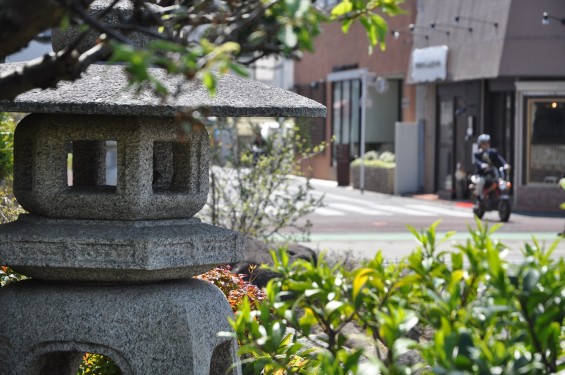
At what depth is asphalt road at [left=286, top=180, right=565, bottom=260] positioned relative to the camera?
19391 millimetres

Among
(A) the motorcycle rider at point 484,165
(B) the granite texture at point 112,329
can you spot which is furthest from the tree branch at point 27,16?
(A) the motorcycle rider at point 484,165

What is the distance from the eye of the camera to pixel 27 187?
19.7 feet

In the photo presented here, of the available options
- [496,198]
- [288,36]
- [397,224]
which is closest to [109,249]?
[288,36]

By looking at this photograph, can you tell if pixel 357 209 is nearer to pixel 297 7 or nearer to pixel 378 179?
pixel 378 179

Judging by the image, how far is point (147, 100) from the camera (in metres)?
5.29

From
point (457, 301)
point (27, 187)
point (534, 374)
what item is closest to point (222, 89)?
point (27, 187)

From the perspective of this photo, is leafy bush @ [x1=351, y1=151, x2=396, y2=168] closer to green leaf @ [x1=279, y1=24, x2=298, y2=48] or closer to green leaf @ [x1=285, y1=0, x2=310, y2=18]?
green leaf @ [x1=279, y1=24, x2=298, y2=48]

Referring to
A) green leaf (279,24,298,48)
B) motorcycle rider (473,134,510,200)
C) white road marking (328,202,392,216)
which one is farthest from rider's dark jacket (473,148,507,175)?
green leaf (279,24,298,48)

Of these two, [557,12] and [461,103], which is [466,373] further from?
[461,103]

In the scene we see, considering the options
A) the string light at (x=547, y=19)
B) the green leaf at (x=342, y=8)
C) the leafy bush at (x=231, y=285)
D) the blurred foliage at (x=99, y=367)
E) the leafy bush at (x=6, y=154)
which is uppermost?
the string light at (x=547, y=19)

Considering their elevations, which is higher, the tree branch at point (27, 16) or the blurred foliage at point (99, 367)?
the tree branch at point (27, 16)

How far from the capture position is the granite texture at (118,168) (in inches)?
227

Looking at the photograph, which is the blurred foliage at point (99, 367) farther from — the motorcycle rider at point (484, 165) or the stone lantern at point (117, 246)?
the motorcycle rider at point (484, 165)

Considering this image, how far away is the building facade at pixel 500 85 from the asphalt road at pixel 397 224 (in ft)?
5.06
